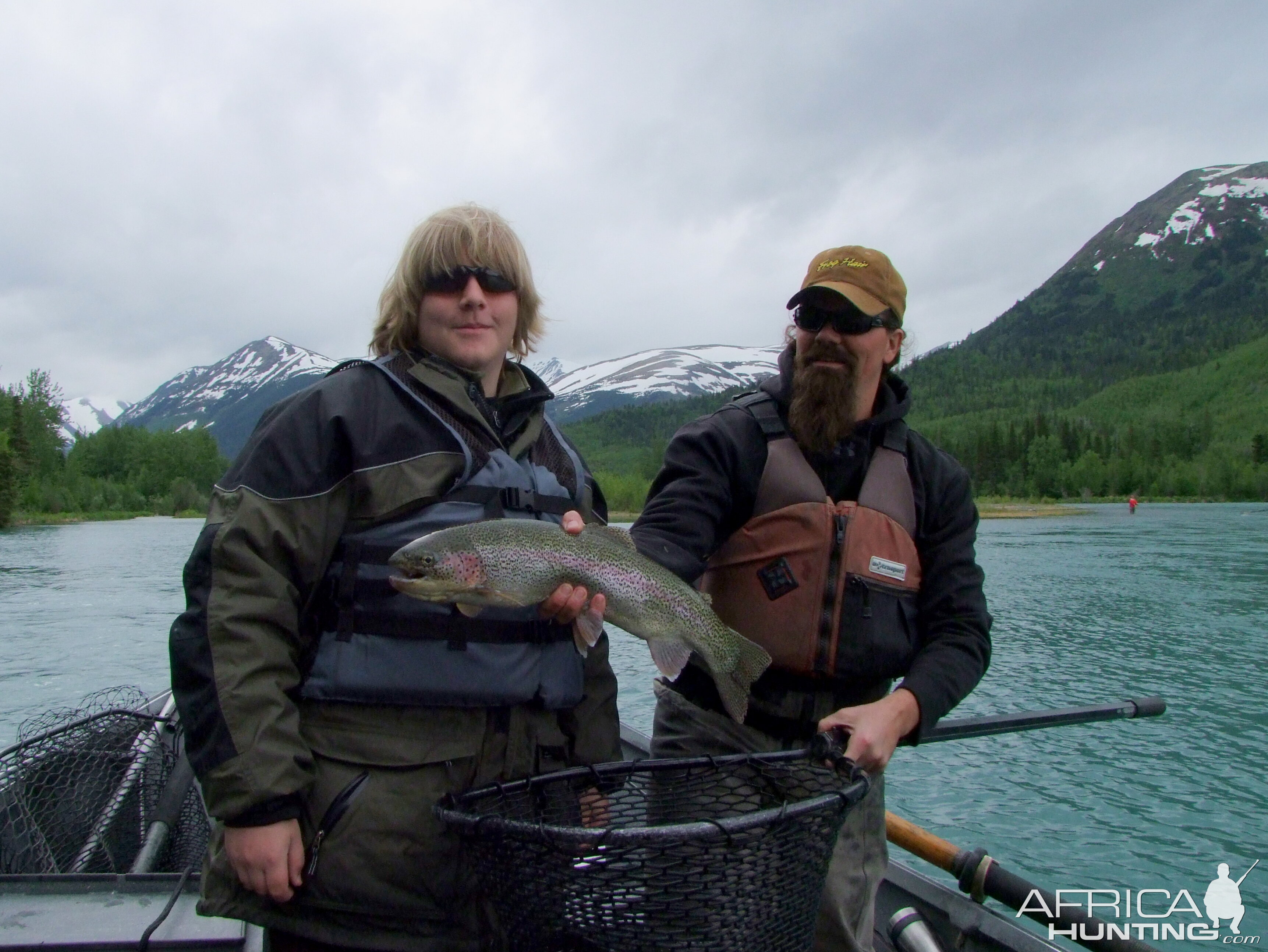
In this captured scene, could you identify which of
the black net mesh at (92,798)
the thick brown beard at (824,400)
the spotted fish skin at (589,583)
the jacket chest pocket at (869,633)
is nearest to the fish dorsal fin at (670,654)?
the spotted fish skin at (589,583)

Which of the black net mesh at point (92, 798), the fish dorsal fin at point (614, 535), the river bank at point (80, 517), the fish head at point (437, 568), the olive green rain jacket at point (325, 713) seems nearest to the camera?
the olive green rain jacket at point (325, 713)

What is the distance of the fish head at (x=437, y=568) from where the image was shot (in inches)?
93.8

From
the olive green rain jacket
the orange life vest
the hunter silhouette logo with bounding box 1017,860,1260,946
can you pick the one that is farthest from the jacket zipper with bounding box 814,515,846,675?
the hunter silhouette logo with bounding box 1017,860,1260,946

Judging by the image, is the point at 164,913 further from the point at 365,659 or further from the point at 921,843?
the point at 921,843

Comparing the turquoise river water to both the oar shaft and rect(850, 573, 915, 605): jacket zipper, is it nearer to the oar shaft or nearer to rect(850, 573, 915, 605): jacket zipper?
the oar shaft

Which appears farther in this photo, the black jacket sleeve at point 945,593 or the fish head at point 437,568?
the black jacket sleeve at point 945,593

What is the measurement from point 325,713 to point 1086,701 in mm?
12472

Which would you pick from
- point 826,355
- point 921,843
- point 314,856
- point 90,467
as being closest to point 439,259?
point 826,355

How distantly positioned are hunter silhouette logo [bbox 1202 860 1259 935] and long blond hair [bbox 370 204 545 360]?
7.14 metres

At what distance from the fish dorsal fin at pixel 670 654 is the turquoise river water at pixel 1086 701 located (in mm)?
5565

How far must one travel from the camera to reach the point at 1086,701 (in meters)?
12.4

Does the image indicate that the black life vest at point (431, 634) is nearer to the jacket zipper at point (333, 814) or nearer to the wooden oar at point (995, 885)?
the jacket zipper at point (333, 814)

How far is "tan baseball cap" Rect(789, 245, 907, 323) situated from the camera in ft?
11.0

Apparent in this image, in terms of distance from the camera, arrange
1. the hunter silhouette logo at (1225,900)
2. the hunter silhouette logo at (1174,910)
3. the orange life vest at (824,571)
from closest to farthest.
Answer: the orange life vest at (824,571) → the hunter silhouette logo at (1174,910) → the hunter silhouette logo at (1225,900)
